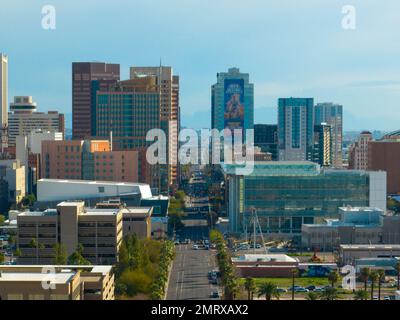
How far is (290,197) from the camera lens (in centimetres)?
1224

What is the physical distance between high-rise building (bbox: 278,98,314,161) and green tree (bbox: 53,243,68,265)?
1602 centimetres

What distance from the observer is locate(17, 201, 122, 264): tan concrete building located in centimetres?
861

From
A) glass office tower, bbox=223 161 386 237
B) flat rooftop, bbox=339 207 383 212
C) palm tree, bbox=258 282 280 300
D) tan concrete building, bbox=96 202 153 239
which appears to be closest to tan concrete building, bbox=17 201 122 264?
tan concrete building, bbox=96 202 153 239

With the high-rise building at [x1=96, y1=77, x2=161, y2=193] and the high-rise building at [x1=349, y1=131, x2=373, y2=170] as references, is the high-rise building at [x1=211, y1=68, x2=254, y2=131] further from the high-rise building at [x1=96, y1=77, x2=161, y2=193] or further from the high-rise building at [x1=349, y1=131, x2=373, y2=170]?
the high-rise building at [x1=96, y1=77, x2=161, y2=193]

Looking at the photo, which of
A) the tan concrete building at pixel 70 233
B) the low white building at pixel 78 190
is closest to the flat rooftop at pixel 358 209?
the low white building at pixel 78 190

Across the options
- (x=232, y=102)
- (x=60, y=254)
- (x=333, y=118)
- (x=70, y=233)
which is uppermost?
(x=232, y=102)

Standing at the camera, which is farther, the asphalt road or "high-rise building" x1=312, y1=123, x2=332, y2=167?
"high-rise building" x1=312, y1=123, x2=332, y2=167

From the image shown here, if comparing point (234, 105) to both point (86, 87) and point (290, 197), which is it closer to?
point (86, 87)

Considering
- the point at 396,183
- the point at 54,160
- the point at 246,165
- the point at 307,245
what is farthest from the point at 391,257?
the point at 396,183

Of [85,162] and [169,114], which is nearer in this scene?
→ [85,162]

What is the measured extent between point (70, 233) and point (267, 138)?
18086 millimetres

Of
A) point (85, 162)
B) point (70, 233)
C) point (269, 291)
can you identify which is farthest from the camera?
point (85, 162)

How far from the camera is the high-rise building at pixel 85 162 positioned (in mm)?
15172

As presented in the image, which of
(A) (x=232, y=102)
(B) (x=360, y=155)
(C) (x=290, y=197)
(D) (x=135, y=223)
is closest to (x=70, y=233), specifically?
(D) (x=135, y=223)
